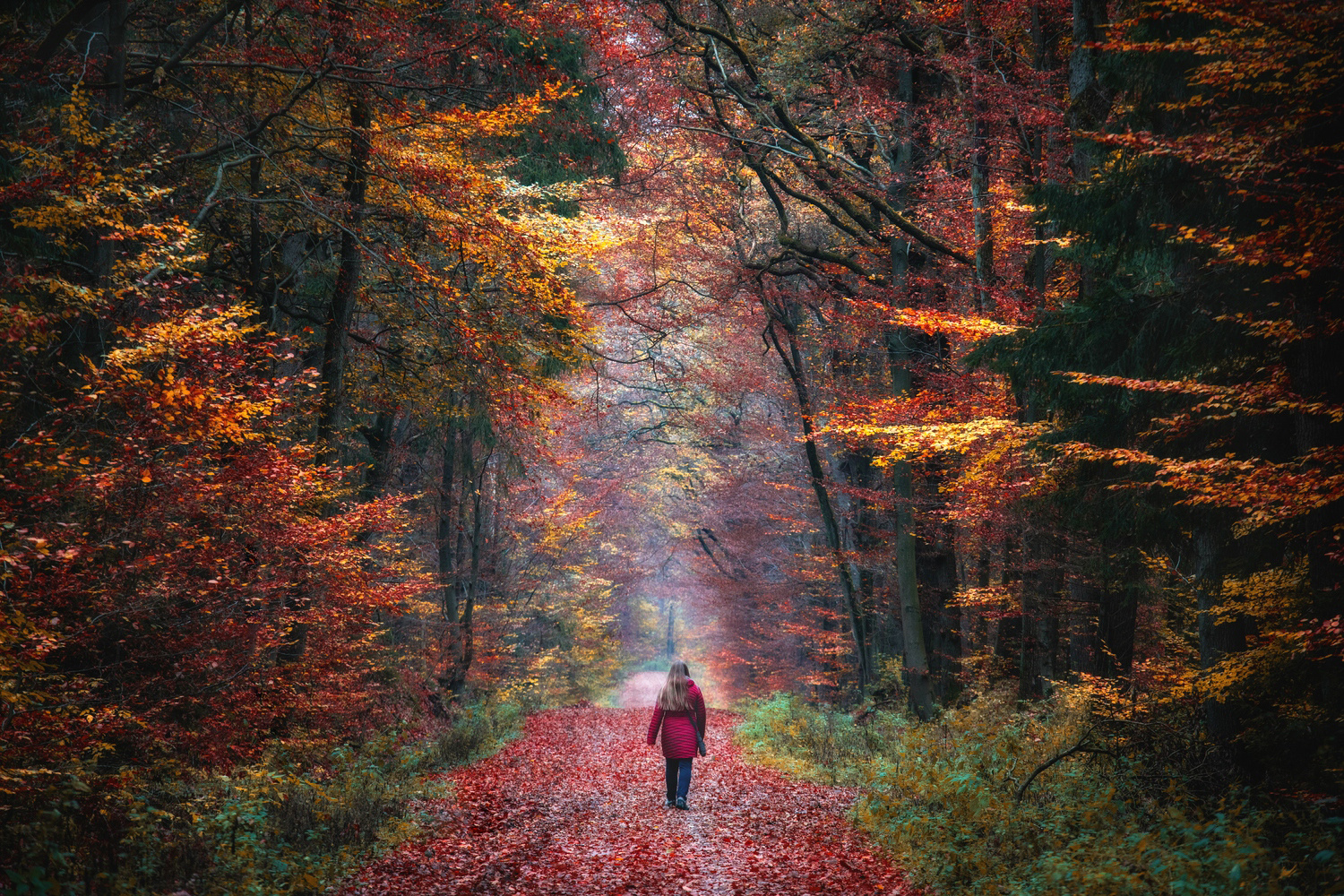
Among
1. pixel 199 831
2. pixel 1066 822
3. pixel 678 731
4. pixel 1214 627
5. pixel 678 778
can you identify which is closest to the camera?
pixel 199 831

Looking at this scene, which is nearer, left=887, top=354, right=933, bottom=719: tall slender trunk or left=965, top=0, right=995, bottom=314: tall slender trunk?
left=965, top=0, right=995, bottom=314: tall slender trunk

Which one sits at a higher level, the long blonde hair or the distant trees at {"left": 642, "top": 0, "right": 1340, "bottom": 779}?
the distant trees at {"left": 642, "top": 0, "right": 1340, "bottom": 779}

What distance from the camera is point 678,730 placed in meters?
8.98

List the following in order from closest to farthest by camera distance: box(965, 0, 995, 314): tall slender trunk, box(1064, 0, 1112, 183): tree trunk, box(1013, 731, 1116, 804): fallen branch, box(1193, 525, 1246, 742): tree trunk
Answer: box(1193, 525, 1246, 742): tree trunk < box(1013, 731, 1116, 804): fallen branch < box(1064, 0, 1112, 183): tree trunk < box(965, 0, 995, 314): tall slender trunk

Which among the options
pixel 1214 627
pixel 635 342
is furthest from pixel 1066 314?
pixel 635 342

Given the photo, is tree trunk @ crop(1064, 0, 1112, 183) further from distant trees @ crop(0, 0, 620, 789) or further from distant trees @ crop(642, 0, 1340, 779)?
distant trees @ crop(0, 0, 620, 789)

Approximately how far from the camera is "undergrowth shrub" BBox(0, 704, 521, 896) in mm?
4527

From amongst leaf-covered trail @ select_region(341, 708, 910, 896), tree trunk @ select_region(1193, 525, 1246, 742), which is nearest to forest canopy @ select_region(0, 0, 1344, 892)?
tree trunk @ select_region(1193, 525, 1246, 742)

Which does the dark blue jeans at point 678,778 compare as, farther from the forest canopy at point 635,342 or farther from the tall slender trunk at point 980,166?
the tall slender trunk at point 980,166

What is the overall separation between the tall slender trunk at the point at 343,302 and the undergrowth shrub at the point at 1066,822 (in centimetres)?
800

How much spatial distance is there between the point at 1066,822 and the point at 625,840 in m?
3.85

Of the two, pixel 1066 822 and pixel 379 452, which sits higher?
pixel 379 452

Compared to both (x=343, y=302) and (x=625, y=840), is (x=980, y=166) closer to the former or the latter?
(x=343, y=302)

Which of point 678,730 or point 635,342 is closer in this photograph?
point 678,730
